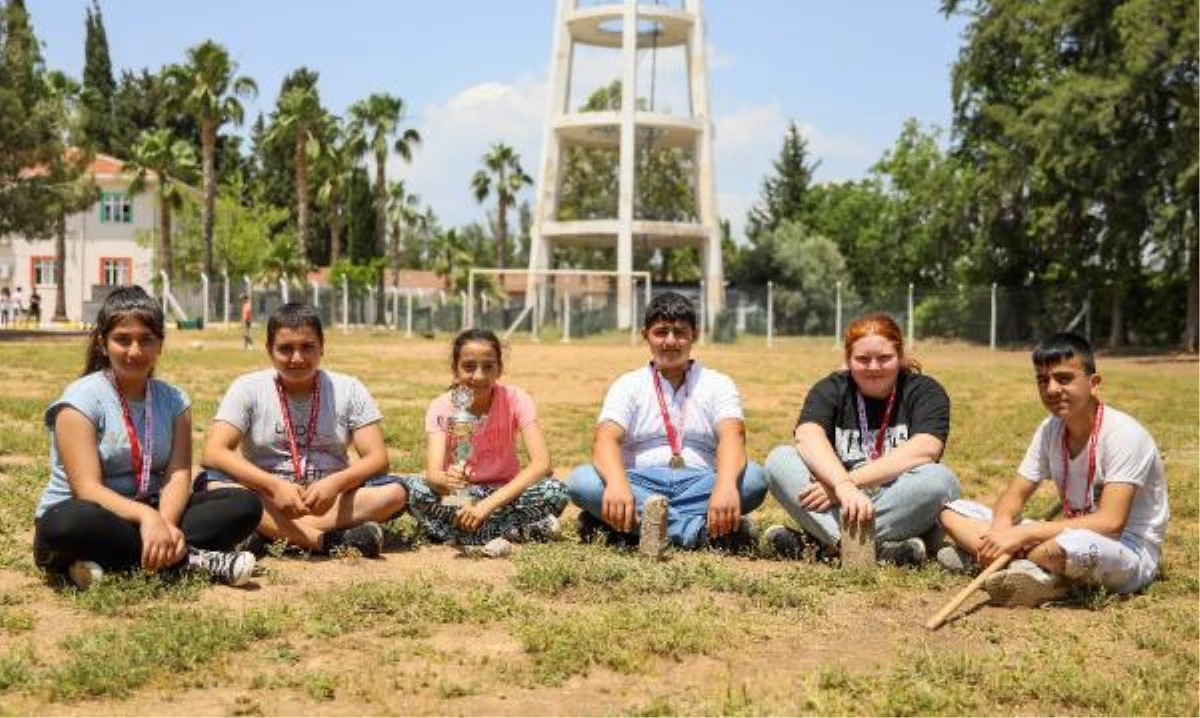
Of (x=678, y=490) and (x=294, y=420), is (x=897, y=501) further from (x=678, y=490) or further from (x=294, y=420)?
(x=294, y=420)

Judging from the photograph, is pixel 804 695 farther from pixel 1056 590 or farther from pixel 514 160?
pixel 514 160

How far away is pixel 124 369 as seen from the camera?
590 cm

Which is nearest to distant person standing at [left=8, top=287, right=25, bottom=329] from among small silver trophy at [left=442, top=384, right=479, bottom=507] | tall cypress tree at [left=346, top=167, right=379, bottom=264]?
tall cypress tree at [left=346, top=167, right=379, bottom=264]

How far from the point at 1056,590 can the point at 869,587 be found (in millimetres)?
770

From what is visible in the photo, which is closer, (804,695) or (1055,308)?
(804,695)

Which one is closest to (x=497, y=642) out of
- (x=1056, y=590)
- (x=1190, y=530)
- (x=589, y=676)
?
(x=589, y=676)

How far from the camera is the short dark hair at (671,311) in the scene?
6883mm

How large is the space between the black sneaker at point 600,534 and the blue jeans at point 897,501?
83 centimetres

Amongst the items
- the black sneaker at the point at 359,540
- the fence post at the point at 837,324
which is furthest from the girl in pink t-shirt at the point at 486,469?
the fence post at the point at 837,324

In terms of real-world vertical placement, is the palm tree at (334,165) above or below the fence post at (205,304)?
above

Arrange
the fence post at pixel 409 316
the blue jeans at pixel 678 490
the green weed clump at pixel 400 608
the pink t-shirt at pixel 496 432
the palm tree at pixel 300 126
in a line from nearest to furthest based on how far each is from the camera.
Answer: the green weed clump at pixel 400 608, the blue jeans at pixel 678 490, the pink t-shirt at pixel 496 432, the fence post at pixel 409 316, the palm tree at pixel 300 126

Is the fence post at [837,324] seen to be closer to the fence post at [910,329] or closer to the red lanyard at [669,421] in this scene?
the fence post at [910,329]

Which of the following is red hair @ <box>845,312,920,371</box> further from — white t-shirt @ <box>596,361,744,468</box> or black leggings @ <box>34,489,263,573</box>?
black leggings @ <box>34,489,263,573</box>

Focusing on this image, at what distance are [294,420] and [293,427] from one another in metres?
0.04
